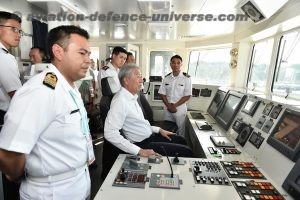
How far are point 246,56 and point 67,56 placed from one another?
3.94 metres

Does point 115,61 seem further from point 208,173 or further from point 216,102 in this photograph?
point 208,173

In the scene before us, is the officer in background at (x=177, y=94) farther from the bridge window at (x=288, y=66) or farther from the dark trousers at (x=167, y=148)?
the dark trousers at (x=167, y=148)

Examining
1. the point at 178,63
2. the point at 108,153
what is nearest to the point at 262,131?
the point at 108,153

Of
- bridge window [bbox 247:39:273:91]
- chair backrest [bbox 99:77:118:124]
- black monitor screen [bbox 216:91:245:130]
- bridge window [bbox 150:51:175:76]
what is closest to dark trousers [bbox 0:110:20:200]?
chair backrest [bbox 99:77:118:124]

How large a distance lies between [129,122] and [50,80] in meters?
1.04

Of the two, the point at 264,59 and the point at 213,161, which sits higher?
the point at 264,59

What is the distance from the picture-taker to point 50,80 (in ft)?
3.03

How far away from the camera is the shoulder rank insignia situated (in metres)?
0.91

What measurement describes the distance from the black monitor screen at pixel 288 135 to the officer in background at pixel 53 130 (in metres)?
1.11

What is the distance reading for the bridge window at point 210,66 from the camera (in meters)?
5.57

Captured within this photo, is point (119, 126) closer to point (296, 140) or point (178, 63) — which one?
point (296, 140)

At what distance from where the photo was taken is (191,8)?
2.94 metres

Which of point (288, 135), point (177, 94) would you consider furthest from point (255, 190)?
point (177, 94)

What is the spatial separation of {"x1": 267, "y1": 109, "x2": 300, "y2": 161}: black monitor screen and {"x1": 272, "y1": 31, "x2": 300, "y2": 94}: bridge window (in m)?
1.32
